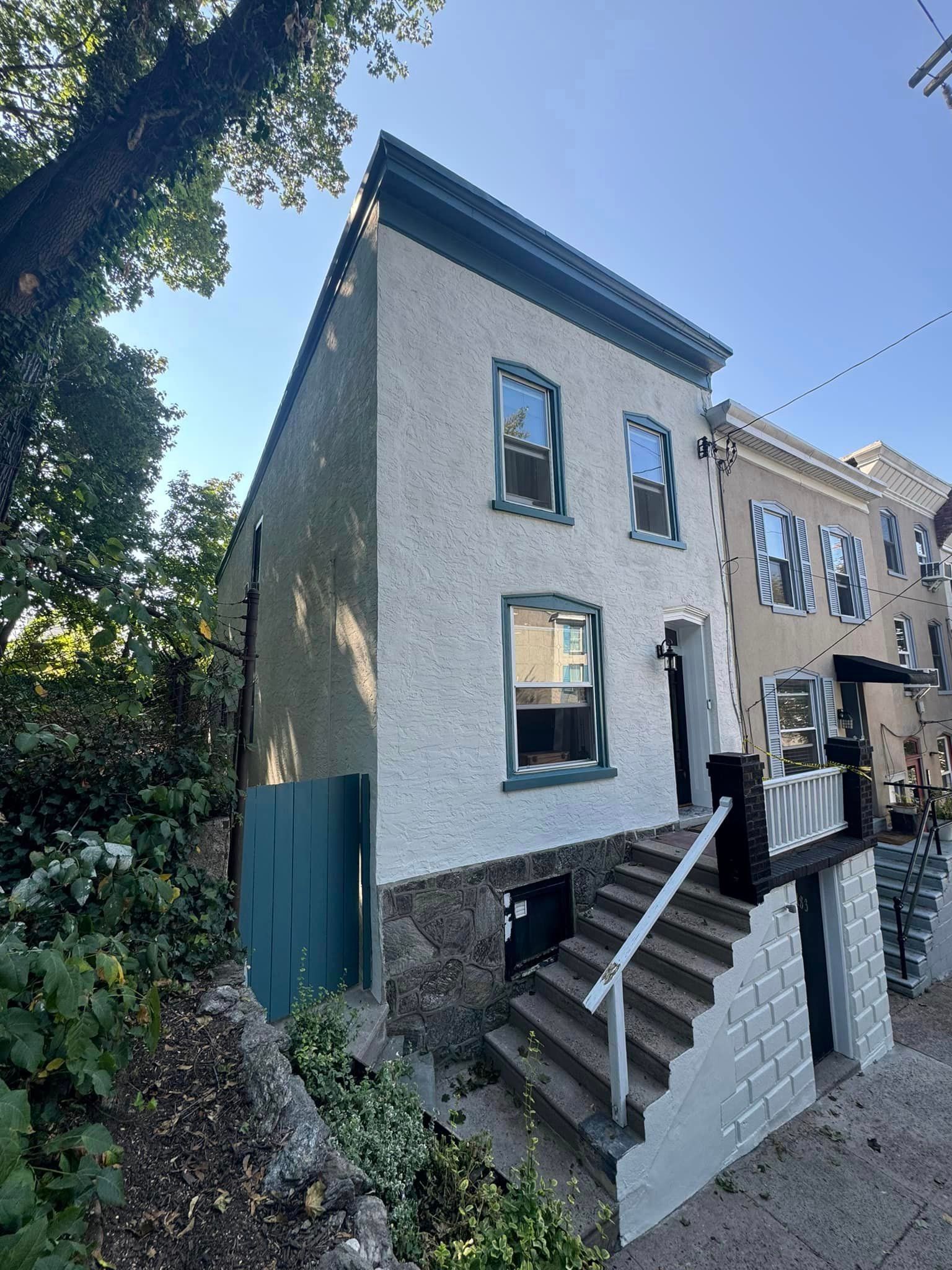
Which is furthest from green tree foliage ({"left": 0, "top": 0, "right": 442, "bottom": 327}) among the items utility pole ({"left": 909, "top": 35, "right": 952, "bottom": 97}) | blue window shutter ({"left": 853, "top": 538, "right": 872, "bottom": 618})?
blue window shutter ({"left": 853, "top": 538, "right": 872, "bottom": 618})

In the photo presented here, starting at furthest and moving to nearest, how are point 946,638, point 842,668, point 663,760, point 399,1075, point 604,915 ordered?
1. point 946,638
2. point 842,668
3. point 663,760
4. point 604,915
5. point 399,1075

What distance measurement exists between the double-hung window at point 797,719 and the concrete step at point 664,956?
14.2ft

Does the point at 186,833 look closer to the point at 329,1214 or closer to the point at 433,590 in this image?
the point at 329,1214

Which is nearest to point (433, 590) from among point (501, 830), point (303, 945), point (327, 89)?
point (501, 830)

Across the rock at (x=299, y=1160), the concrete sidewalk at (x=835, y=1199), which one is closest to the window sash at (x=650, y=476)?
the concrete sidewalk at (x=835, y=1199)

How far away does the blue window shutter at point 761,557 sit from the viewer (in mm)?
8391

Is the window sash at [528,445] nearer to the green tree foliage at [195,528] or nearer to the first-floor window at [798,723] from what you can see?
the first-floor window at [798,723]

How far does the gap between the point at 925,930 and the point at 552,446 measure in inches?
341

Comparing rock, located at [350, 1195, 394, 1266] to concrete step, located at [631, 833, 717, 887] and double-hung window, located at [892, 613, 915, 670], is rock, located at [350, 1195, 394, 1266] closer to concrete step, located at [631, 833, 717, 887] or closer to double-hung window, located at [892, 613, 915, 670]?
concrete step, located at [631, 833, 717, 887]

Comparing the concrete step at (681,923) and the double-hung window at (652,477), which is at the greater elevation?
the double-hung window at (652,477)

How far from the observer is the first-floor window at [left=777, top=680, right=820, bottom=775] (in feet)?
28.2

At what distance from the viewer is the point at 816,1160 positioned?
405cm

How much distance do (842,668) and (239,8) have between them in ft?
38.5

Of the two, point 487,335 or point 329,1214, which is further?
point 487,335
